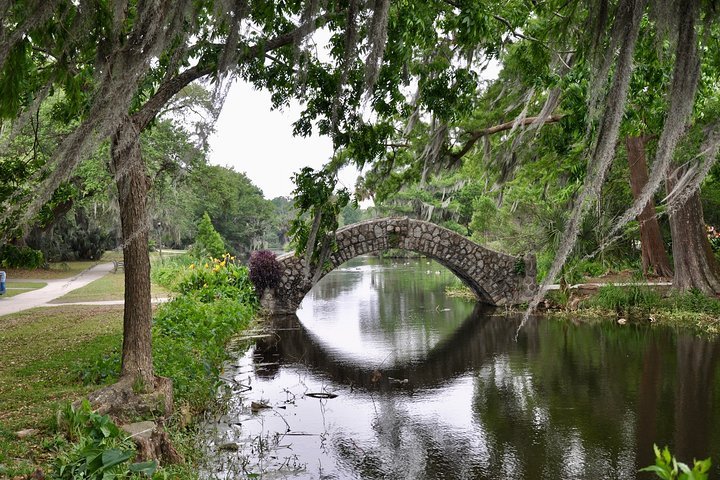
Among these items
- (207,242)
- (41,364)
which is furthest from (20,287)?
(41,364)

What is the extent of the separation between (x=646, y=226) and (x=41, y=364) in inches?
538

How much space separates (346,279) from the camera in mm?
29562

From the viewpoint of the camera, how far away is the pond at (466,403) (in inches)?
234

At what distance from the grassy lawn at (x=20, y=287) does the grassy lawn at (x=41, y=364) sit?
5353 millimetres

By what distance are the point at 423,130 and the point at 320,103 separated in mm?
6676

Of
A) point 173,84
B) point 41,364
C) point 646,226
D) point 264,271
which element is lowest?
point 41,364

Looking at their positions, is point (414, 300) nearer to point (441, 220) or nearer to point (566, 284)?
point (566, 284)

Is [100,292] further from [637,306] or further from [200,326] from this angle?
[637,306]

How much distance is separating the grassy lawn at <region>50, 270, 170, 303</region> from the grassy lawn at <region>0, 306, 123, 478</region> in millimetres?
2548

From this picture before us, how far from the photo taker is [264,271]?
51.3 feet

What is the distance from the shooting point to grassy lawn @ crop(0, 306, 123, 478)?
4.55 m

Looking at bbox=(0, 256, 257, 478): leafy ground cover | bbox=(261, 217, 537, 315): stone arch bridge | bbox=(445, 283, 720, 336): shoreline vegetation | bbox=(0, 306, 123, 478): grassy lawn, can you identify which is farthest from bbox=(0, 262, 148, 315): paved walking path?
bbox=(445, 283, 720, 336): shoreline vegetation

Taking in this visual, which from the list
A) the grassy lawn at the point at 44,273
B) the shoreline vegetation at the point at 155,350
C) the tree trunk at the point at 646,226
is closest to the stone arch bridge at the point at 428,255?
the shoreline vegetation at the point at 155,350

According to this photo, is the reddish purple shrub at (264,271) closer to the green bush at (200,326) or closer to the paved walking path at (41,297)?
the green bush at (200,326)
